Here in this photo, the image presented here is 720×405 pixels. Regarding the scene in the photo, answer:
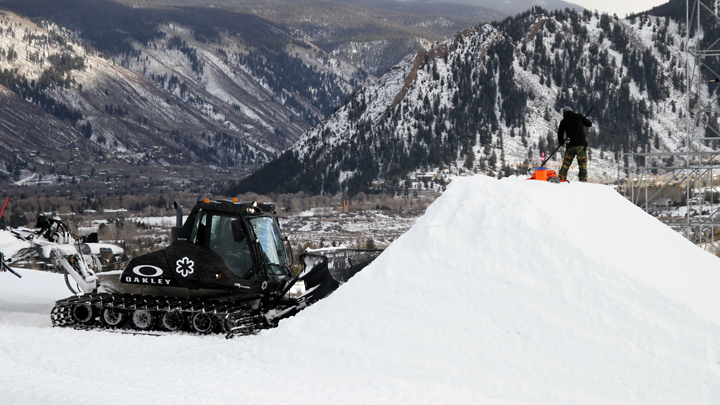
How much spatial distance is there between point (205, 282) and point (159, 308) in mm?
857

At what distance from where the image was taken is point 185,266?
11.3m

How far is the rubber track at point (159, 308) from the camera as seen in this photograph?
34.4 feet

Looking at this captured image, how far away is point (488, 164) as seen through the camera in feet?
247

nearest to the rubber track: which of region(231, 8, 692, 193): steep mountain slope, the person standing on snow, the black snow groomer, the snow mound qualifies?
the black snow groomer

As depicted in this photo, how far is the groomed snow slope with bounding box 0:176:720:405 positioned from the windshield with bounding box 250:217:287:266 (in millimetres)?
1795

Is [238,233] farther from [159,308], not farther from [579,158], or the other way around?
[579,158]

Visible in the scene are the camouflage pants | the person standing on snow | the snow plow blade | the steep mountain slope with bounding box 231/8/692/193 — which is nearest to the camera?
the snow plow blade

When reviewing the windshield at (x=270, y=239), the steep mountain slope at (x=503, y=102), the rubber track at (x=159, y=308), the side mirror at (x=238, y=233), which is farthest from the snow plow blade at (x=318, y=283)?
the steep mountain slope at (x=503, y=102)

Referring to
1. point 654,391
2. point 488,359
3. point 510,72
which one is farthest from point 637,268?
point 510,72

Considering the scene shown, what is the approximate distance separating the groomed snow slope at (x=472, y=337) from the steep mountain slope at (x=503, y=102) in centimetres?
6615

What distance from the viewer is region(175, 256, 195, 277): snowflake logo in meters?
11.3

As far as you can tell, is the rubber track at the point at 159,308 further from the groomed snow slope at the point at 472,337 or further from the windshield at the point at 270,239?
the windshield at the point at 270,239

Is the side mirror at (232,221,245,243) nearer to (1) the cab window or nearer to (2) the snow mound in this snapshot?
(1) the cab window

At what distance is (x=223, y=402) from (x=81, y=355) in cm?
313
